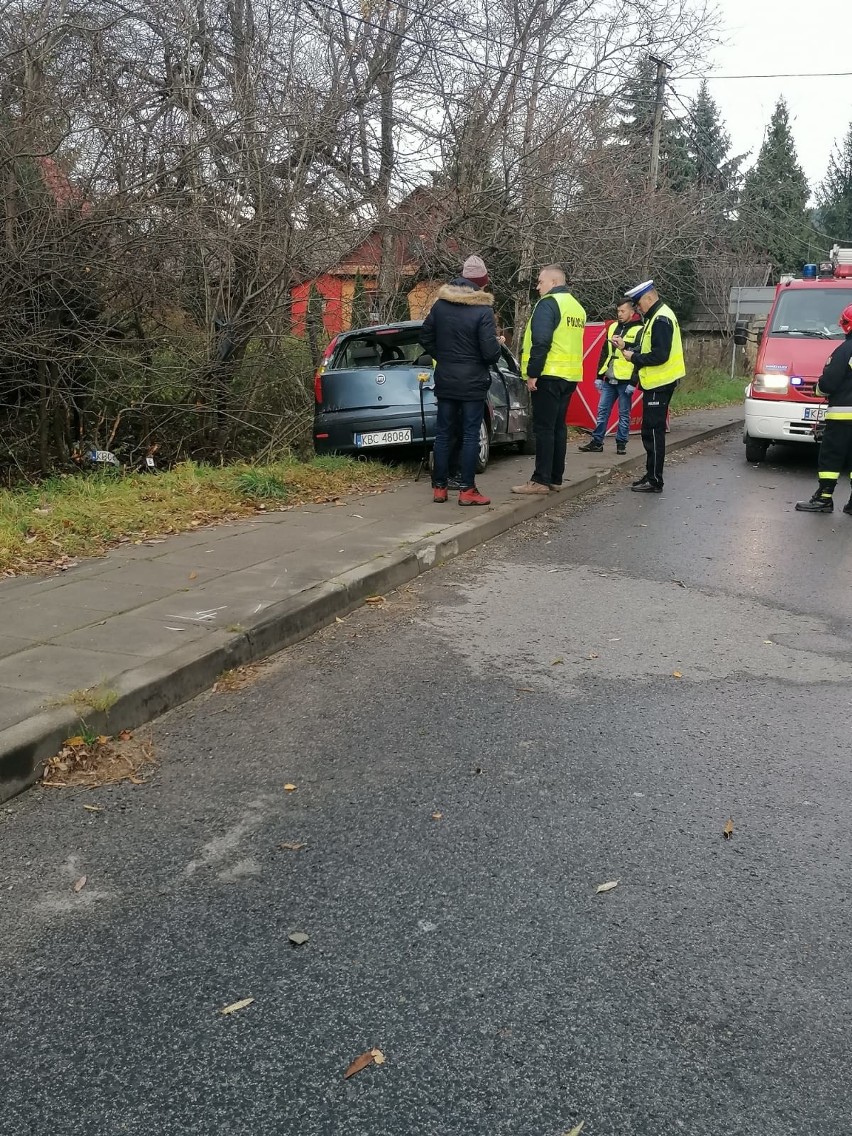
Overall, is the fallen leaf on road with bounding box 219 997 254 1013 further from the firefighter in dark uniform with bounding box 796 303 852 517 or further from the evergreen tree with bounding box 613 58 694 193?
the evergreen tree with bounding box 613 58 694 193

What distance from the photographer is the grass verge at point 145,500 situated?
6.91 metres

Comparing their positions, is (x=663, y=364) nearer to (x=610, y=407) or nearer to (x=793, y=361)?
(x=793, y=361)

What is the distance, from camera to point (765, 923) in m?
2.82

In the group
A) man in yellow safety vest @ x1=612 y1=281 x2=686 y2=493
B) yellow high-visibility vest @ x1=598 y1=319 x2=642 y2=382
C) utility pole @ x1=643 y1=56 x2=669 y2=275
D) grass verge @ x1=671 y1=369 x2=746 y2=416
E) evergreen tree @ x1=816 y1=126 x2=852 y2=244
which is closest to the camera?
man in yellow safety vest @ x1=612 y1=281 x2=686 y2=493

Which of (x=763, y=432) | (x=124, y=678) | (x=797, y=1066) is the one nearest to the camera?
(x=797, y=1066)

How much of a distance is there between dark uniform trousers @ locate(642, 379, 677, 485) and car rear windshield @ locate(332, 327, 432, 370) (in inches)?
94.0

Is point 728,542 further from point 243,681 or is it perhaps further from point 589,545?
point 243,681

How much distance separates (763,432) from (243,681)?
30.9 feet

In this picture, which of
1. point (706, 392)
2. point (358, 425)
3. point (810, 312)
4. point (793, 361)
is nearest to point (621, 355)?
point (793, 361)

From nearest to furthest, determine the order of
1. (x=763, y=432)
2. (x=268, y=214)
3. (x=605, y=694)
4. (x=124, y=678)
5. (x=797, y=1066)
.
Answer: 1. (x=797, y=1066)
2. (x=124, y=678)
3. (x=605, y=694)
4. (x=268, y=214)
5. (x=763, y=432)

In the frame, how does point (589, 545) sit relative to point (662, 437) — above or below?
below

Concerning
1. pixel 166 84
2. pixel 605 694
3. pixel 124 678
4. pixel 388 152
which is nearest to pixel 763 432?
pixel 388 152

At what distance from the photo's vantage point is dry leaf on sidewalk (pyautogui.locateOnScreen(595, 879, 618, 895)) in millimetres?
2973

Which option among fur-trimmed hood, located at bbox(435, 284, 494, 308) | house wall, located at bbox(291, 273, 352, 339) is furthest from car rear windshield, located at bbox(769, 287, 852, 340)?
fur-trimmed hood, located at bbox(435, 284, 494, 308)
